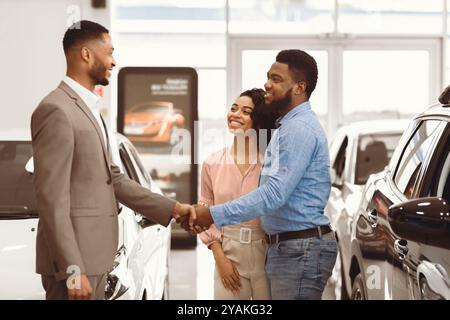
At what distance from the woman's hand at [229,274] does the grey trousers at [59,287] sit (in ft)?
1.78

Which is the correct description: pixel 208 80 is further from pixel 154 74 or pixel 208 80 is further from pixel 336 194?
pixel 336 194

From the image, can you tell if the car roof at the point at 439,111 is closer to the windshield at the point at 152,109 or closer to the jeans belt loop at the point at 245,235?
the jeans belt loop at the point at 245,235

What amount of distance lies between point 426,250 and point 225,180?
→ 0.98 meters

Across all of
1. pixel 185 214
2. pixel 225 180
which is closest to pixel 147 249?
pixel 185 214

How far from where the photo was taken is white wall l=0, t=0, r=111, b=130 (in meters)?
9.56

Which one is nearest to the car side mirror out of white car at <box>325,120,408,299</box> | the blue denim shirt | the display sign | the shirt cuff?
the blue denim shirt

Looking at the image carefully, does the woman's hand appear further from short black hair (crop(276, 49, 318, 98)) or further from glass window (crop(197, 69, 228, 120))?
glass window (crop(197, 69, 228, 120))

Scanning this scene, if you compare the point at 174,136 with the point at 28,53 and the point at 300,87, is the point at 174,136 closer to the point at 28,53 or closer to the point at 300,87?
the point at 28,53

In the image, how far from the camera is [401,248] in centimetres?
295

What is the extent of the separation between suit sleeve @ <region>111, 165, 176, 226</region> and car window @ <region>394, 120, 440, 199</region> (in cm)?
94

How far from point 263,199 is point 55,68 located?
6917mm

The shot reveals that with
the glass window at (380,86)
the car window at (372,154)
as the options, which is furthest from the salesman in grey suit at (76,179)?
the glass window at (380,86)

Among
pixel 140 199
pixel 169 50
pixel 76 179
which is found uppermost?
pixel 169 50
